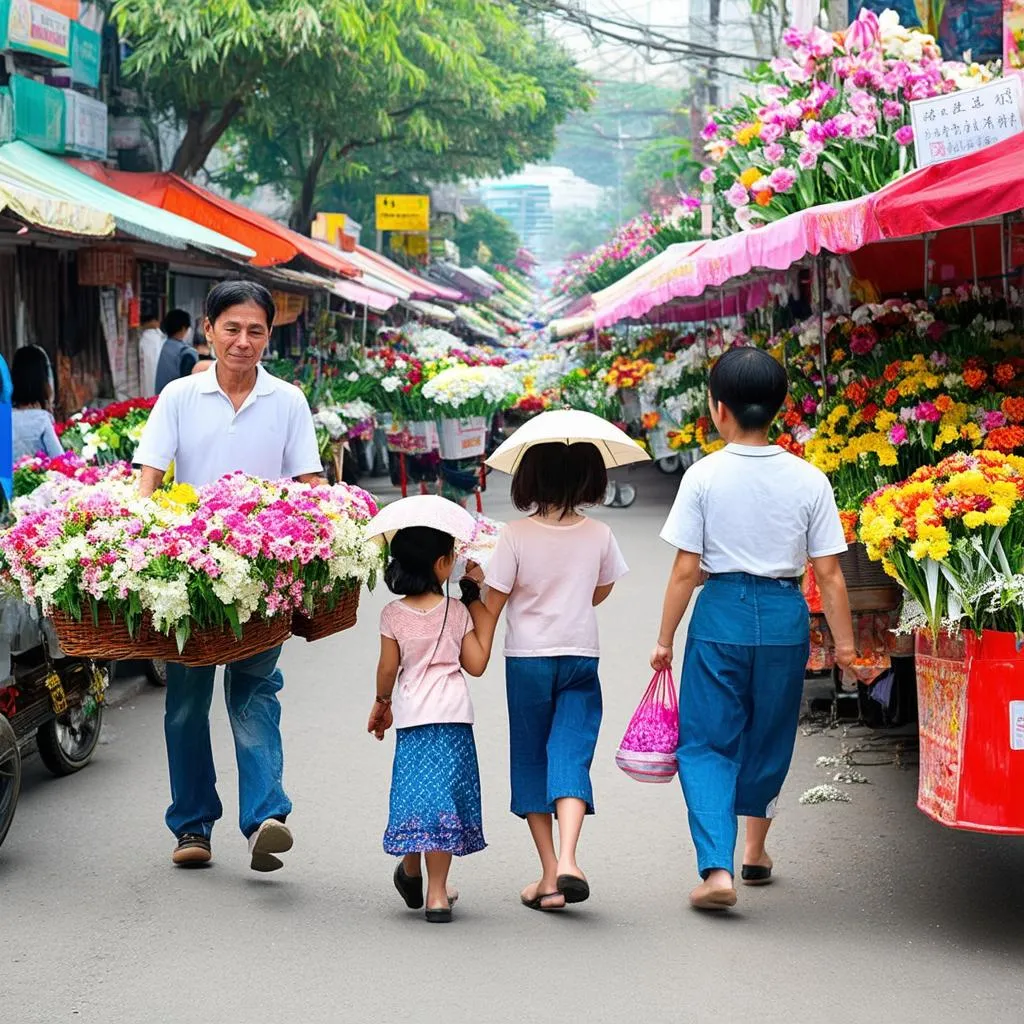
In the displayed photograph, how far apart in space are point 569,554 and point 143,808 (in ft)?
8.03

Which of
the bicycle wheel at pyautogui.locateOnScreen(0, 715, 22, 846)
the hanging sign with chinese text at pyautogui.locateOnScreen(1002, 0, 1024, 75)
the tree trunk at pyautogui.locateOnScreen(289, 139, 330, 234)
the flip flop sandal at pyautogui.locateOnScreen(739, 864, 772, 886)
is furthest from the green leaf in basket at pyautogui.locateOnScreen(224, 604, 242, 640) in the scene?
the tree trunk at pyautogui.locateOnScreen(289, 139, 330, 234)

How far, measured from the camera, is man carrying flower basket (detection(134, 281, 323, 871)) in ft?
18.2

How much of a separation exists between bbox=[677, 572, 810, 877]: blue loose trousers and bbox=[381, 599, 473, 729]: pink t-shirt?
756mm

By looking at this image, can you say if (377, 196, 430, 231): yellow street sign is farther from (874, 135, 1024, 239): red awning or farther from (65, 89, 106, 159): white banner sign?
(874, 135, 1024, 239): red awning

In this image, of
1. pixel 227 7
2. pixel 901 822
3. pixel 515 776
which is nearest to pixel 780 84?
pixel 901 822

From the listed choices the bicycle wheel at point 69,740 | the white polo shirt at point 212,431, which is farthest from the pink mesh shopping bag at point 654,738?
the bicycle wheel at point 69,740

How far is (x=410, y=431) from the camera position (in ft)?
56.8

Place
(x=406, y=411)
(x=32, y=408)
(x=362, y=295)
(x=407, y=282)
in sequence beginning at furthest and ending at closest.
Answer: (x=407, y=282) → (x=362, y=295) → (x=406, y=411) → (x=32, y=408)

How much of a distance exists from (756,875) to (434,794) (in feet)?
4.20

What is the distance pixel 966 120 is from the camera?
294 inches

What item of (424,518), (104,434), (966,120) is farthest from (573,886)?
(104,434)

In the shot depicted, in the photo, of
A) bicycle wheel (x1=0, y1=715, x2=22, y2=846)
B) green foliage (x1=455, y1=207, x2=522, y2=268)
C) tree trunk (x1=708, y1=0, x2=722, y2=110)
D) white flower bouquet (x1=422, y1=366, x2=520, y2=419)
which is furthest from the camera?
green foliage (x1=455, y1=207, x2=522, y2=268)

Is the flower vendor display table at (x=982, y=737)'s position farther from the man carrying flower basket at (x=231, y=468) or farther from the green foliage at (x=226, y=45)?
the green foliage at (x=226, y=45)

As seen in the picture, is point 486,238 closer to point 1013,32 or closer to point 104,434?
point 1013,32
